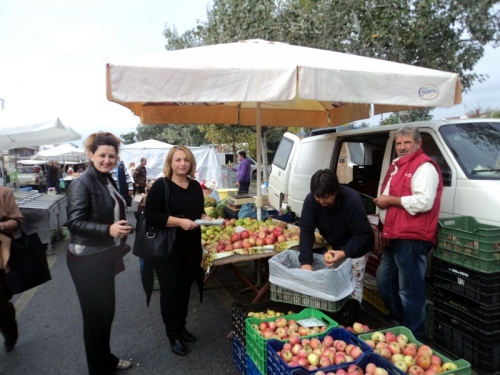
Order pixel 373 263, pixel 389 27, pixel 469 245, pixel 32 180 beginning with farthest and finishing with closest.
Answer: pixel 32 180 → pixel 389 27 → pixel 373 263 → pixel 469 245

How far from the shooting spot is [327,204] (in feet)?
10.4

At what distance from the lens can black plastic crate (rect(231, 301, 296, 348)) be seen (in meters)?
3.02

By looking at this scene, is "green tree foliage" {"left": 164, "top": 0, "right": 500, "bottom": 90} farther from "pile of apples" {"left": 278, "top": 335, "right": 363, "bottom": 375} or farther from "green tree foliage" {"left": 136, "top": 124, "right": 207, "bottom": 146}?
"green tree foliage" {"left": 136, "top": 124, "right": 207, "bottom": 146}

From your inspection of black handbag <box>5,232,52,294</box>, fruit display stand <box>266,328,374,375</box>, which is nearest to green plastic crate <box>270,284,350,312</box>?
fruit display stand <box>266,328,374,375</box>

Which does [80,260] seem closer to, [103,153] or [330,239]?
[103,153]

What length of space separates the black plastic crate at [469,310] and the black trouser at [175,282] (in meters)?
2.31

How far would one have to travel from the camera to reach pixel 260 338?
8.38 feet

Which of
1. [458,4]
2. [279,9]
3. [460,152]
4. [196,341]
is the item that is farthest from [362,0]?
[196,341]

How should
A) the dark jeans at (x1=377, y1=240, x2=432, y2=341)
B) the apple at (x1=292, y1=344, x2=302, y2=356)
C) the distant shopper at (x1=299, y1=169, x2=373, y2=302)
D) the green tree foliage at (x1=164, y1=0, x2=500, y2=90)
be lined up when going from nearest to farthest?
the apple at (x1=292, y1=344, x2=302, y2=356) < the distant shopper at (x1=299, y1=169, x2=373, y2=302) < the dark jeans at (x1=377, y1=240, x2=432, y2=341) < the green tree foliage at (x1=164, y1=0, x2=500, y2=90)

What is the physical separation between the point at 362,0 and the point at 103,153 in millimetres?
7812

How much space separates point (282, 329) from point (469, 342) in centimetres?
166

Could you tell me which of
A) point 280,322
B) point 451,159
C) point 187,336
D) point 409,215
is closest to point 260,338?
point 280,322

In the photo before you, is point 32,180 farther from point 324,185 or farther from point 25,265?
point 324,185

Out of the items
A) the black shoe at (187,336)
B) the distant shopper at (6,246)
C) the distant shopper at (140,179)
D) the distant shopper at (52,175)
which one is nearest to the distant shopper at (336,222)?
the black shoe at (187,336)
